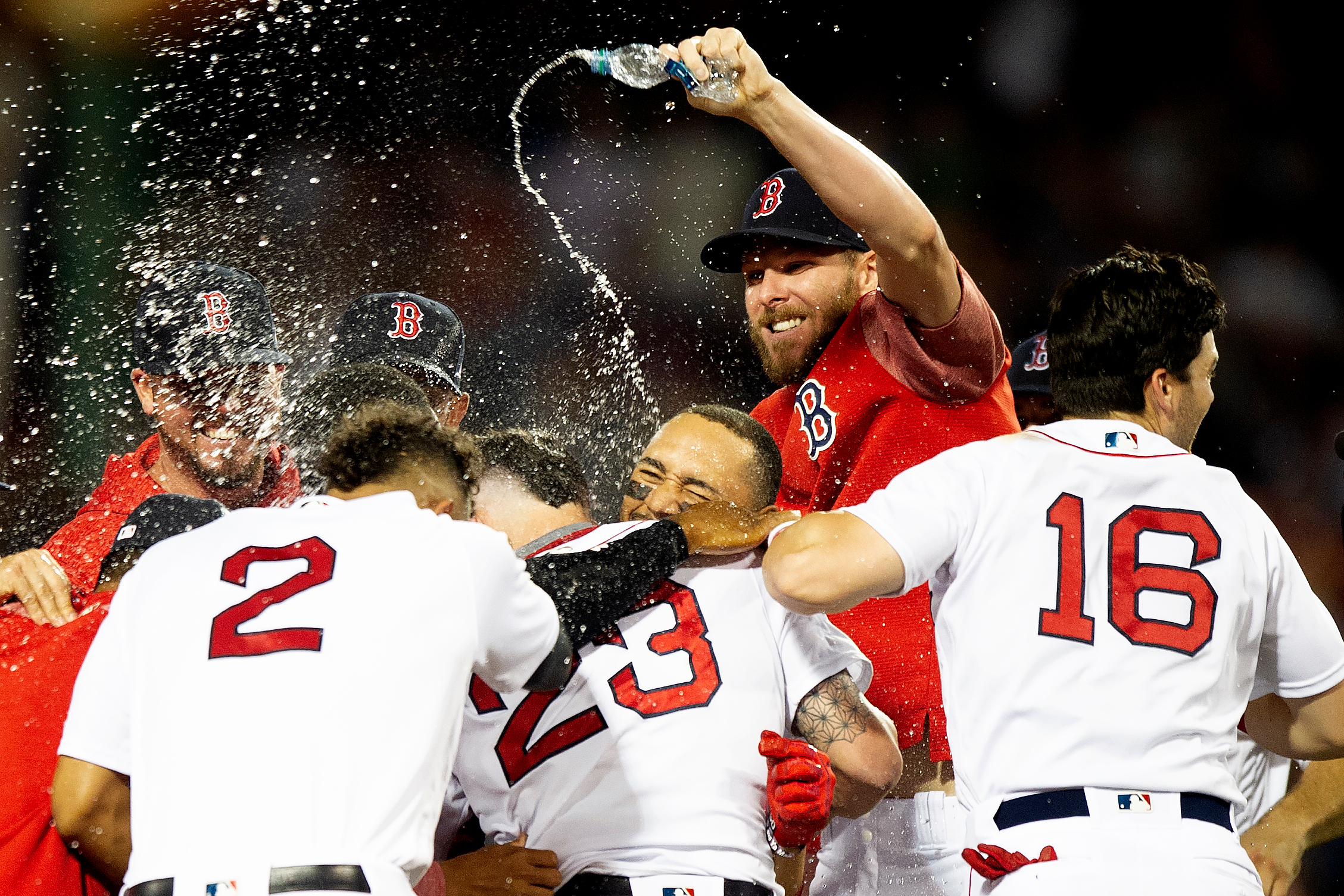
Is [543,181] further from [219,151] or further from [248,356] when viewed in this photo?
[248,356]

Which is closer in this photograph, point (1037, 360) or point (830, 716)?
point (830, 716)

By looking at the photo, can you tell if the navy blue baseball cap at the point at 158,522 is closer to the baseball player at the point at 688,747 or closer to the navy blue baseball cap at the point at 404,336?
the baseball player at the point at 688,747

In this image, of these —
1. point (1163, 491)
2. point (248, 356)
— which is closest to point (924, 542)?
point (1163, 491)

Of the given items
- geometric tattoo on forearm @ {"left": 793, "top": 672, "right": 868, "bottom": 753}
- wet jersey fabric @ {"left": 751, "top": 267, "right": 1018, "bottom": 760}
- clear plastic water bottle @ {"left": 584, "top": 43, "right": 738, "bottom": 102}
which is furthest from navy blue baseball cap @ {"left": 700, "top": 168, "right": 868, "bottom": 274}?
geometric tattoo on forearm @ {"left": 793, "top": 672, "right": 868, "bottom": 753}

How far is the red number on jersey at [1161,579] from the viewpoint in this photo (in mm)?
2174

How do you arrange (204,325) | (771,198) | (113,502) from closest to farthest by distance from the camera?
(113,502) < (771,198) < (204,325)

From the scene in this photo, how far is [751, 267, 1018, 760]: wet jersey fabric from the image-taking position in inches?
117

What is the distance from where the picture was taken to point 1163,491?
2285 millimetres

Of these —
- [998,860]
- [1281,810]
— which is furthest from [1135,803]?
[1281,810]

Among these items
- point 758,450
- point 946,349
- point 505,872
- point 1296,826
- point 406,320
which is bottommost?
point 1296,826

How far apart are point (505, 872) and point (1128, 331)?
5.62 ft

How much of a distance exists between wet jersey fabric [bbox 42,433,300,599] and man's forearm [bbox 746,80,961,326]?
1.94 metres

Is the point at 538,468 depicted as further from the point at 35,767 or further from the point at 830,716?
the point at 35,767

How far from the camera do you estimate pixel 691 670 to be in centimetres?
236
